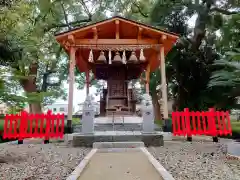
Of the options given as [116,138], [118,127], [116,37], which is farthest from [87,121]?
[116,37]

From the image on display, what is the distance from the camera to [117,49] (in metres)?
10.9

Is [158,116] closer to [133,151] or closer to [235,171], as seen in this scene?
[133,151]

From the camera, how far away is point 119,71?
44.9 feet

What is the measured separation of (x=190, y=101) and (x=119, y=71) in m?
6.42

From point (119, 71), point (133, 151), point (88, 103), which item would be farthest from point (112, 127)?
point (119, 71)

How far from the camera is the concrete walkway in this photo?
4.08m

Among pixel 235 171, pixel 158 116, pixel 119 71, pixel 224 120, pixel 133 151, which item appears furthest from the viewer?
pixel 158 116

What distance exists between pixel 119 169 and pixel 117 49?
7.22 m

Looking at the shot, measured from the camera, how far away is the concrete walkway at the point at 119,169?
408cm

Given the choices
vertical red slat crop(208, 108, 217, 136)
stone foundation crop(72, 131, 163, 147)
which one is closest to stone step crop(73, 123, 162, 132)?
stone foundation crop(72, 131, 163, 147)

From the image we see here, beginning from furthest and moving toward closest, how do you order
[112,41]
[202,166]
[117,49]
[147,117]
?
1. [117,49]
2. [112,41]
3. [147,117]
4. [202,166]

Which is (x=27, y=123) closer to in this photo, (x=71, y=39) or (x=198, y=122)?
(x=71, y=39)

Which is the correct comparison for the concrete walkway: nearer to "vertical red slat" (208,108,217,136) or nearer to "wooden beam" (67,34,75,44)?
"vertical red slat" (208,108,217,136)

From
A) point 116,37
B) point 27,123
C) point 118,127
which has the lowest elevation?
point 118,127
